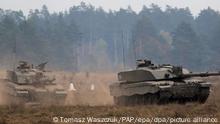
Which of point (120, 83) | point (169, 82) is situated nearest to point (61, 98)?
point (120, 83)

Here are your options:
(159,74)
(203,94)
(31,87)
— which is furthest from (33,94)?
(203,94)

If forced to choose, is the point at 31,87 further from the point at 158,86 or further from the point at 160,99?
the point at 158,86

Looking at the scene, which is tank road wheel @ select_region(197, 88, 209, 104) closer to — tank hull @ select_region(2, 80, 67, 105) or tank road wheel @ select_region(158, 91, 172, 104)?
tank road wheel @ select_region(158, 91, 172, 104)

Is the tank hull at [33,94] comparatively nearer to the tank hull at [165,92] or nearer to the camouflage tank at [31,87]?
the camouflage tank at [31,87]

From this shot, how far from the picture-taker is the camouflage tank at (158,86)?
65.4 ft

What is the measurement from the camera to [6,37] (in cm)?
7381

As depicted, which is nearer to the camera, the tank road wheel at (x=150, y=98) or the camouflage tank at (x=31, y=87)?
the tank road wheel at (x=150, y=98)

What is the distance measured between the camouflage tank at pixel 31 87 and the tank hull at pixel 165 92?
4.46 metres

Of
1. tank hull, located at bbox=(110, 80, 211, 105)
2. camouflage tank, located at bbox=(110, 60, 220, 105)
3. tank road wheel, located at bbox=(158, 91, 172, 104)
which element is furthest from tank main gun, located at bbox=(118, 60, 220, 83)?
tank road wheel, located at bbox=(158, 91, 172, 104)

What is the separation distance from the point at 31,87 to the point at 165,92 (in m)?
7.85

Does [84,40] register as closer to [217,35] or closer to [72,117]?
[217,35]

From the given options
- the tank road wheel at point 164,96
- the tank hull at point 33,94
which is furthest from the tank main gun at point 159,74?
the tank hull at point 33,94

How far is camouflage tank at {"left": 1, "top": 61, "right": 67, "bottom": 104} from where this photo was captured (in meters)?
24.3

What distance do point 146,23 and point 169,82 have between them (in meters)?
67.3
